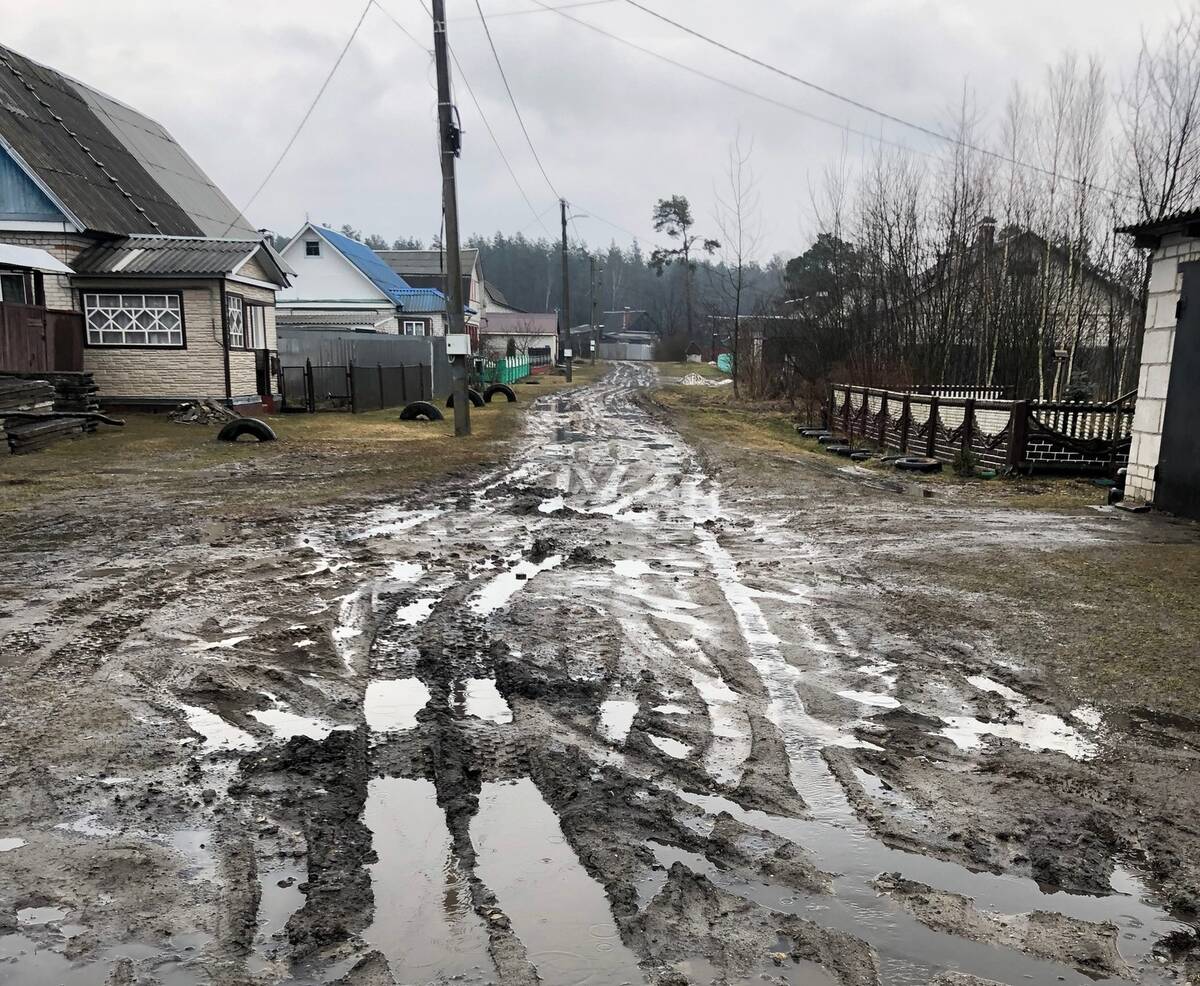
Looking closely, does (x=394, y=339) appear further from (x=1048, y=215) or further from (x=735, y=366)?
(x=1048, y=215)

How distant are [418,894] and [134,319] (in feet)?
72.8

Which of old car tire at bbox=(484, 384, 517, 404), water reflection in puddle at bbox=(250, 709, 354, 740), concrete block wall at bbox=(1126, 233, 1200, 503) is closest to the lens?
water reflection in puddle at bbox=(250, 709, 354, 740)

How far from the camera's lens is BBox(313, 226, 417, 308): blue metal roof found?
44812mm

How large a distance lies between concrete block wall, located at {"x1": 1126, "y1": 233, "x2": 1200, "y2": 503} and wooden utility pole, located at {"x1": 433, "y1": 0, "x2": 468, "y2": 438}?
1148 cm

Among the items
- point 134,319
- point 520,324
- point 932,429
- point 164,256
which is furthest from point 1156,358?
point 520,324

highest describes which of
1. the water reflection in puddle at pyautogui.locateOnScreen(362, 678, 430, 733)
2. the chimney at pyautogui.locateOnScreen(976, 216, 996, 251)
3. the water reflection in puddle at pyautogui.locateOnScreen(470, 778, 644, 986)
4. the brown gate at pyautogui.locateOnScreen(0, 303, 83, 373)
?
the chimney at pyautogui.locateOnScreen(976, 216, 996, 251)

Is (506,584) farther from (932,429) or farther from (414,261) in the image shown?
(414,261)

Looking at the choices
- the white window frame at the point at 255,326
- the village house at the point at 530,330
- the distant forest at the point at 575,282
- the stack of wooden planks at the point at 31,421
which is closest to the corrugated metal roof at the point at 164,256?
the white window frame at the point at 255,326

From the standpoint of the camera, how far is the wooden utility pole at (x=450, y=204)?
1759 cm

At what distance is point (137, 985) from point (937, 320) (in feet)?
85.4

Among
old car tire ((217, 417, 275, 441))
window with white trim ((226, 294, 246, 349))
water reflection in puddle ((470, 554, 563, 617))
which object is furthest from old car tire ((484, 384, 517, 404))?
water reflection in puddle ((470, 554, 563, 617))

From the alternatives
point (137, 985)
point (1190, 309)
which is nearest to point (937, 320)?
point (1190, 309)

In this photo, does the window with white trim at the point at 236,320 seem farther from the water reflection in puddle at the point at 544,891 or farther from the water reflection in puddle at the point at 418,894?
the water reflection in puddle at the point at 544,891

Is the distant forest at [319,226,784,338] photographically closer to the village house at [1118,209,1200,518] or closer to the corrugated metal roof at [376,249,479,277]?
the corrugated metal roof at [376,249,479,277]
